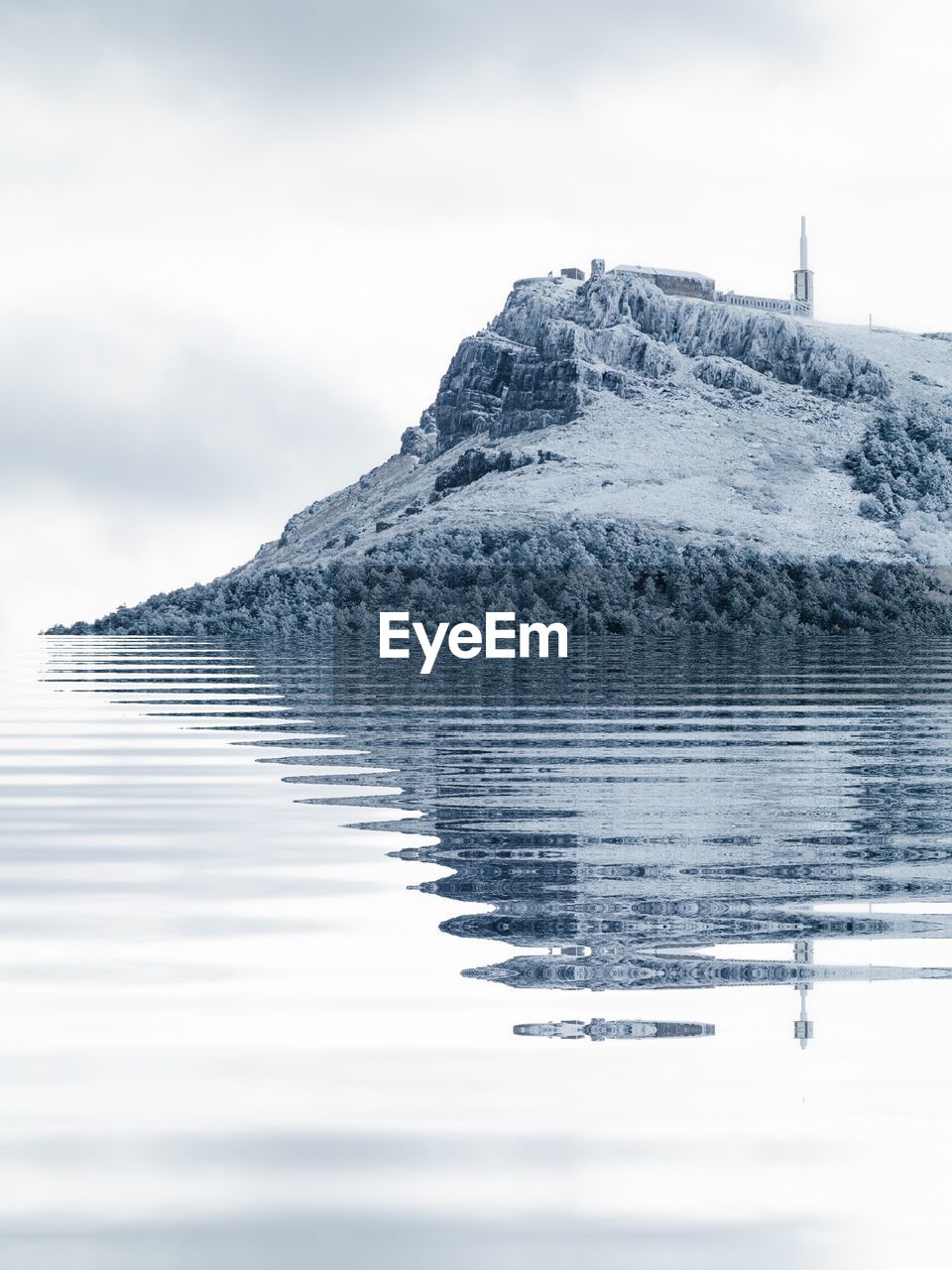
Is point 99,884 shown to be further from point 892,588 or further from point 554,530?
point 554,530

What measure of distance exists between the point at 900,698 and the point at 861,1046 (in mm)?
31112

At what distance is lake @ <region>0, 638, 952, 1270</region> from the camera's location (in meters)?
6.60

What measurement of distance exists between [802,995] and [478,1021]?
5.46ft

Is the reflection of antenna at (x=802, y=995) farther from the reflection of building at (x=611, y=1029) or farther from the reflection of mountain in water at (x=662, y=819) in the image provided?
the reflection of building at (x=611, y=1029)

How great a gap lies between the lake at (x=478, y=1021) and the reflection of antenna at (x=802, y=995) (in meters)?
0.03

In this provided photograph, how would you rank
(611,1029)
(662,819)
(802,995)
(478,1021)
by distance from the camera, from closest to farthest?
(611,1029)
(478,1021)
(802,995)
(662,819)

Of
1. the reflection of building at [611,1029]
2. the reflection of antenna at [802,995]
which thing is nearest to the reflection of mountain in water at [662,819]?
the reflection of antenna at [802,995]

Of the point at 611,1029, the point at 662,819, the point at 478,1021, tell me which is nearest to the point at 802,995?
the point at 611,1029

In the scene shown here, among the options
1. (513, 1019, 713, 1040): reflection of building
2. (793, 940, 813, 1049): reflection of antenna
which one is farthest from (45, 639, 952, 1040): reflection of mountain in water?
(513, 1019, 713, 1040): reflection of building

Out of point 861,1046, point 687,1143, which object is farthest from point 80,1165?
point 861,1046

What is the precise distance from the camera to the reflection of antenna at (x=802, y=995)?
8.77m

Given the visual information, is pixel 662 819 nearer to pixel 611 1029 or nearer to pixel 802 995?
pixel 802 995

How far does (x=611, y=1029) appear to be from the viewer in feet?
28.8

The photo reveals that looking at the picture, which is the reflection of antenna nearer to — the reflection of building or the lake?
the lake
